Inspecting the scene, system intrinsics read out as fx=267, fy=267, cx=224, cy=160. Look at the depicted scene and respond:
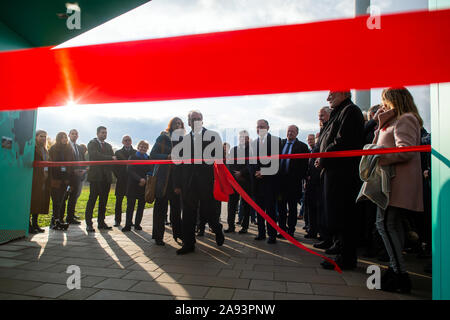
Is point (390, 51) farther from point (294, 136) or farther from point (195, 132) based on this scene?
point (294, 136)

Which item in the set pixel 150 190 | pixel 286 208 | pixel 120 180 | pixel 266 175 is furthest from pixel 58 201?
pixel 286 208

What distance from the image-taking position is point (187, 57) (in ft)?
9.17

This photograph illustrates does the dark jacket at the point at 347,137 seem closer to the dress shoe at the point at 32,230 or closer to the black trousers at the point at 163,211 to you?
the black trousers at the point at 163,211

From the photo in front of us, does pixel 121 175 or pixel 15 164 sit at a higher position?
pixel 15 164

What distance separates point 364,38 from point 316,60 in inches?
16.5

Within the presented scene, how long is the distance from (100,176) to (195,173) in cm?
280

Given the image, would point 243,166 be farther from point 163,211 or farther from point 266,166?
point 163,211

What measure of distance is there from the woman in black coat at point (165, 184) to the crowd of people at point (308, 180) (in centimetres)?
2

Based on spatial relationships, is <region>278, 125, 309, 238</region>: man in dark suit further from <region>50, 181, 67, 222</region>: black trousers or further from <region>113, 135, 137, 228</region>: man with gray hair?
<region>50, 181, 67, 222</region>: black trousers

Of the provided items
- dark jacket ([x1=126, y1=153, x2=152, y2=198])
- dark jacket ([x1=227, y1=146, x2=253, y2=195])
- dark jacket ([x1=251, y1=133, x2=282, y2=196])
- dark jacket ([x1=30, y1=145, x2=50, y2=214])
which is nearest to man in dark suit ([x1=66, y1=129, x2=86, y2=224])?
dark jacket ([x1=30, y1=145, x2=50, y2=214])

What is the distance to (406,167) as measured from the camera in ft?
7.95

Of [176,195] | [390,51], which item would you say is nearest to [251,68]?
[390,51]

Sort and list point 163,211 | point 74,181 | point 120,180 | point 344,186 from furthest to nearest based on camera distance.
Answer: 1. point 120,180
2. point 74,181
3. point 163,211
4. point 344,186

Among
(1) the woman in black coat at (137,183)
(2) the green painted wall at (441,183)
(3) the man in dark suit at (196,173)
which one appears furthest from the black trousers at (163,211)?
(2) the green painted wall at (441,183)
